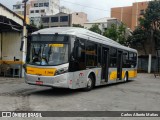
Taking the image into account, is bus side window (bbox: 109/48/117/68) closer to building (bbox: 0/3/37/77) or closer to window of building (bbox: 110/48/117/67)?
window of building (bbox: 110/48/117/67)

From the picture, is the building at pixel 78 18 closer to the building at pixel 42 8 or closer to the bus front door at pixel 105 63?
the building at pixel 42 8

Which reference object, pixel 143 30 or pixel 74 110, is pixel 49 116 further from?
pixel 143 30

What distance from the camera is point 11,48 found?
80.0ft

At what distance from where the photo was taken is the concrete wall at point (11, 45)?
24.2 metres

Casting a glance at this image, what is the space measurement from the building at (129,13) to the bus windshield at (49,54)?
2985 inches

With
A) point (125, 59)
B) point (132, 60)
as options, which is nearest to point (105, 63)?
point (125, 59)

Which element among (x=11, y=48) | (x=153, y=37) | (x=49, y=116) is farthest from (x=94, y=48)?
(x=153, y=37)

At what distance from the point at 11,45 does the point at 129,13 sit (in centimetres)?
7187

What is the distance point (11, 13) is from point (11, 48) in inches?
123

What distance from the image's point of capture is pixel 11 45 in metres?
24.4

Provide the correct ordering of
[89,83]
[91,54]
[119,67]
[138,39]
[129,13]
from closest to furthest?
[89,83], [91,54], [119,67], [138,39], [129,13]

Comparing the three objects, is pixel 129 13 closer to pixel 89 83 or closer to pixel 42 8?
pixel 42 8

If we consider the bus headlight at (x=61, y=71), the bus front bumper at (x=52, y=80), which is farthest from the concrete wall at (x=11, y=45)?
the bus headlight at (x=61, y=71)

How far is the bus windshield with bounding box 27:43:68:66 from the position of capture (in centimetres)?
1312
